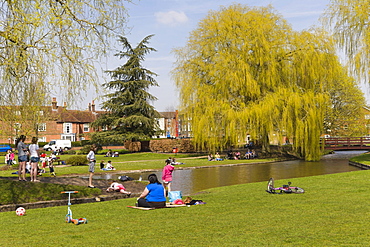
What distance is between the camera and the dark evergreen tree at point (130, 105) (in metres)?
58.8

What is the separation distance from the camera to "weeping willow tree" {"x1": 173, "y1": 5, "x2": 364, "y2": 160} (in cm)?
4134

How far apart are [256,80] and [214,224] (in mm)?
35145

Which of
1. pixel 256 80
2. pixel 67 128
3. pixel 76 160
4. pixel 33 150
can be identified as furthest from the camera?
pixel 67 128

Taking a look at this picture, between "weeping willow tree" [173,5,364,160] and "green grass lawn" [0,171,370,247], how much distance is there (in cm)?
2663

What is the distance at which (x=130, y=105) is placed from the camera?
59406 millimetres

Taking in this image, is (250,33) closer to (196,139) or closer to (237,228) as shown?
(196,139)

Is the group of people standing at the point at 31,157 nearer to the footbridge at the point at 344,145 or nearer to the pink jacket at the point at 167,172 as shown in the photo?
the pink jacket at the point at 167,172

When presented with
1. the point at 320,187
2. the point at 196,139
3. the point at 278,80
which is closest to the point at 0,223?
the point at 320,187

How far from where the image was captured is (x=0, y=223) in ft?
37.1

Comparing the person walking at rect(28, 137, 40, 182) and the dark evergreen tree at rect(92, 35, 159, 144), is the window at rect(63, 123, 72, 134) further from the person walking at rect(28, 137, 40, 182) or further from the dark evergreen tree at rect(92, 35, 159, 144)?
the person walking at rect(28, 137, 40, 182)

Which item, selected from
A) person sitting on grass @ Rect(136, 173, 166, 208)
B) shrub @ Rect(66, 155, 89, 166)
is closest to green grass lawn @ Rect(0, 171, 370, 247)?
person sitting on grass @ Rect(136, 173, 166, 208)

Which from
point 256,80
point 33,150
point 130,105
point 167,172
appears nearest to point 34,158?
point 33,150

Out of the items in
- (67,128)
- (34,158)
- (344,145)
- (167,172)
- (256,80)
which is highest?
(256,80)

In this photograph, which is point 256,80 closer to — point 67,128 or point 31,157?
point 31,157
